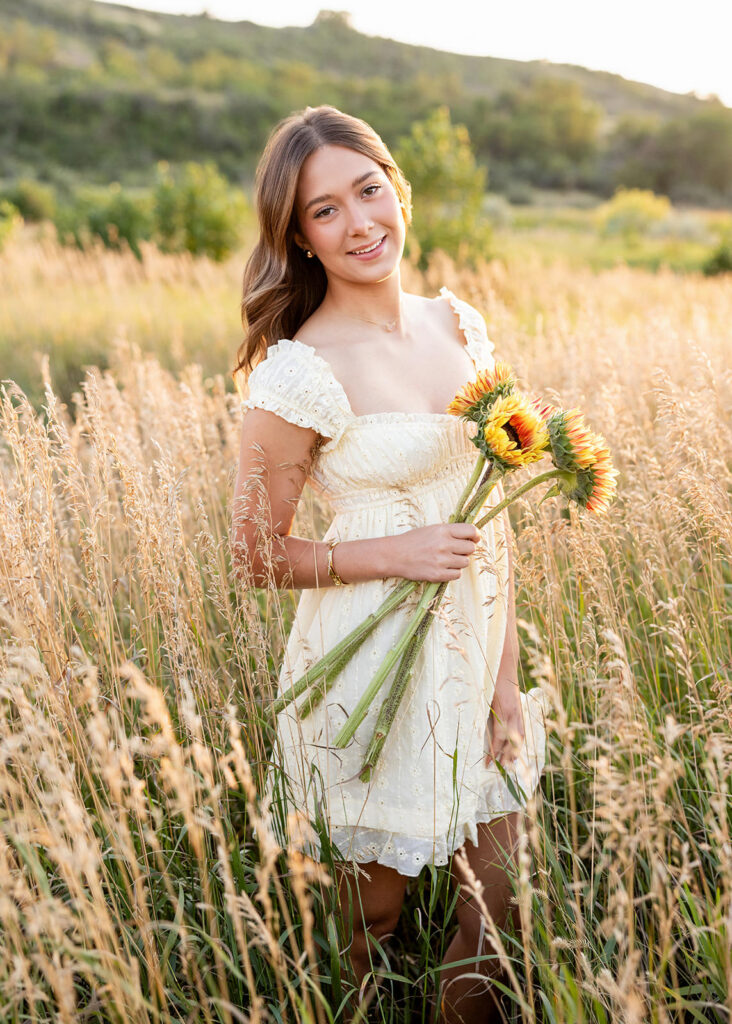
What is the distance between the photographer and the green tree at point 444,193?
10156 mm

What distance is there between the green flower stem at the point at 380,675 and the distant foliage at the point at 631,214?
2294cm

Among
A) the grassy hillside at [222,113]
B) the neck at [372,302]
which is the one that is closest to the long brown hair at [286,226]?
the neck at [372,302]

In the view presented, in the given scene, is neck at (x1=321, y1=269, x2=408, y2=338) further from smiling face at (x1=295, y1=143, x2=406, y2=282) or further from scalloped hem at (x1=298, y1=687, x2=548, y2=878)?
scalloped hem at (x1=298, y1=687, x2=548, y2=878)

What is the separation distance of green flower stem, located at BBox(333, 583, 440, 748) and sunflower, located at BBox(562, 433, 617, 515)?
0.37m

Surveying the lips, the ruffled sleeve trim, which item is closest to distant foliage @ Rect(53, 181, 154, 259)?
the ruffled sleeve trim

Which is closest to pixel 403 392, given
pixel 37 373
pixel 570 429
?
pixel 570 429

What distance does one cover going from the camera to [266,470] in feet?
6.13

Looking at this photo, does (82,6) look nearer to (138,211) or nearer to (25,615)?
(138,211)

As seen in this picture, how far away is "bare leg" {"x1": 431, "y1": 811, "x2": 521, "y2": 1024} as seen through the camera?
1.75 meters

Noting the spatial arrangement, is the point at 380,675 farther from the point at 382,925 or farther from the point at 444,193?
the point at 444,193

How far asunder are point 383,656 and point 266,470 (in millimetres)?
508

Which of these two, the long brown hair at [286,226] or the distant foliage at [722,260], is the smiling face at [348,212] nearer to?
the long brown hair at [286,226]

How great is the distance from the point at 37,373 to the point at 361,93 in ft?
164

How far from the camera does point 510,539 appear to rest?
6.89 ft
